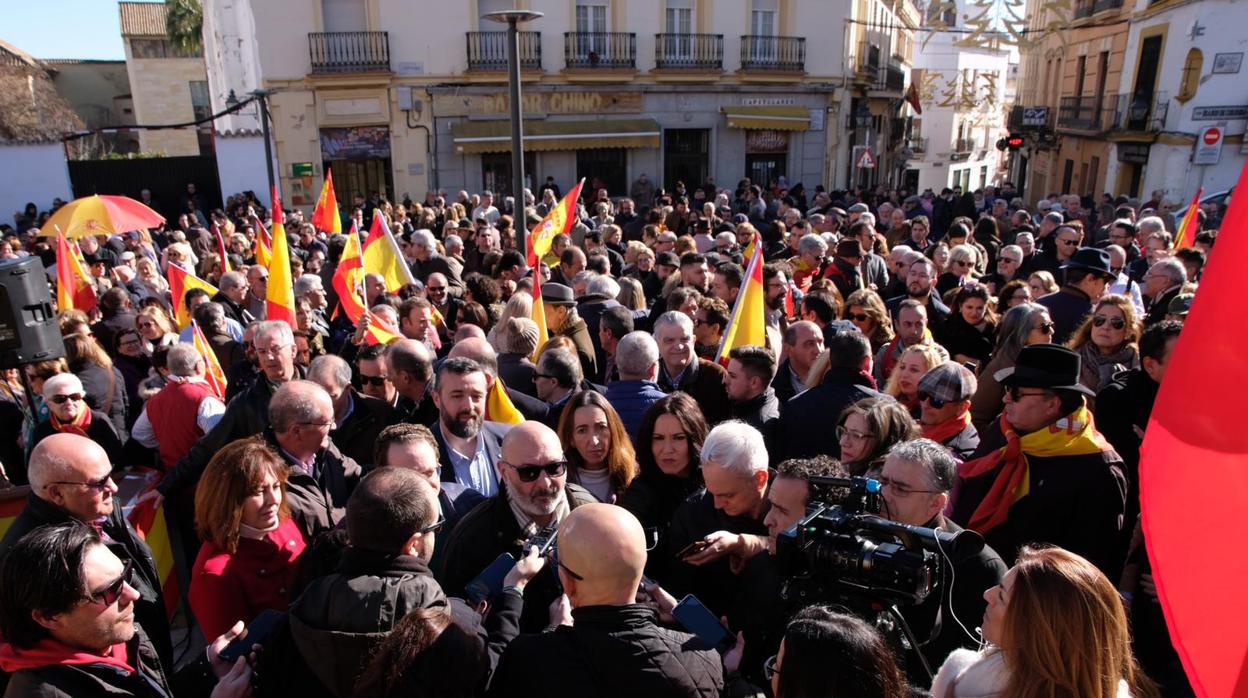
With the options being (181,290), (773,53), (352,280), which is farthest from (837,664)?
(773,53)

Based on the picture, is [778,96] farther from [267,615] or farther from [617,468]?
[267,615]

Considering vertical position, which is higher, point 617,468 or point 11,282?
point 11,282

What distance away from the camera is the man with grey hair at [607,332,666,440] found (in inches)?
175

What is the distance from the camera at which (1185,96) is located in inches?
810

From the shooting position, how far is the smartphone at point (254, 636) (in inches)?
96.6

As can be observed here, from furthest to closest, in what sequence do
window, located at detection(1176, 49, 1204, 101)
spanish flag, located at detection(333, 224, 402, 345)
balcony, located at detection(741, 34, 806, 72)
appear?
balcony, located at detection(741, 34, 806, 72) → window, located at detection(1176, 49, 1204, 101) → spanish flag, located at detection(333, 224, 402, 345)

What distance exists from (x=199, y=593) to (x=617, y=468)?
165cm

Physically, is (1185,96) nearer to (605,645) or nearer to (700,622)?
(700,622)

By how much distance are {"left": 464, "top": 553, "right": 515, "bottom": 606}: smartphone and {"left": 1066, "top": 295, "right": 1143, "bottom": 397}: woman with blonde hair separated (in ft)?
12.3

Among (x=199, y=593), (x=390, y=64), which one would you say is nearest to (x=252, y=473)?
(x=199, y=593)

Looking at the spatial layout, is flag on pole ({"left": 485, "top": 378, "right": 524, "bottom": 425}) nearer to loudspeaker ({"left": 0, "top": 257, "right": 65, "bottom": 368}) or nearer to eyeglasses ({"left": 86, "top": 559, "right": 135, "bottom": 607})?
eyeglasses ({"left": 86, "top": 559, "right": 135, "bottom": 607})

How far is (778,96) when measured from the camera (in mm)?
23719

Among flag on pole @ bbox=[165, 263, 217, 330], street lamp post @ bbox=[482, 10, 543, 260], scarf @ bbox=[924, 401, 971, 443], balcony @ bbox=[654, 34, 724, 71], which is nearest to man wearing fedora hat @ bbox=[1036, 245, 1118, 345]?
scarf @ bbox=[924, 401, 971, 443]

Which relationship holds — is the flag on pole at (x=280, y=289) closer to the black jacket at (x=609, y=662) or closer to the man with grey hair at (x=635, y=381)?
the man with grey hair at (x=635, y=381)
